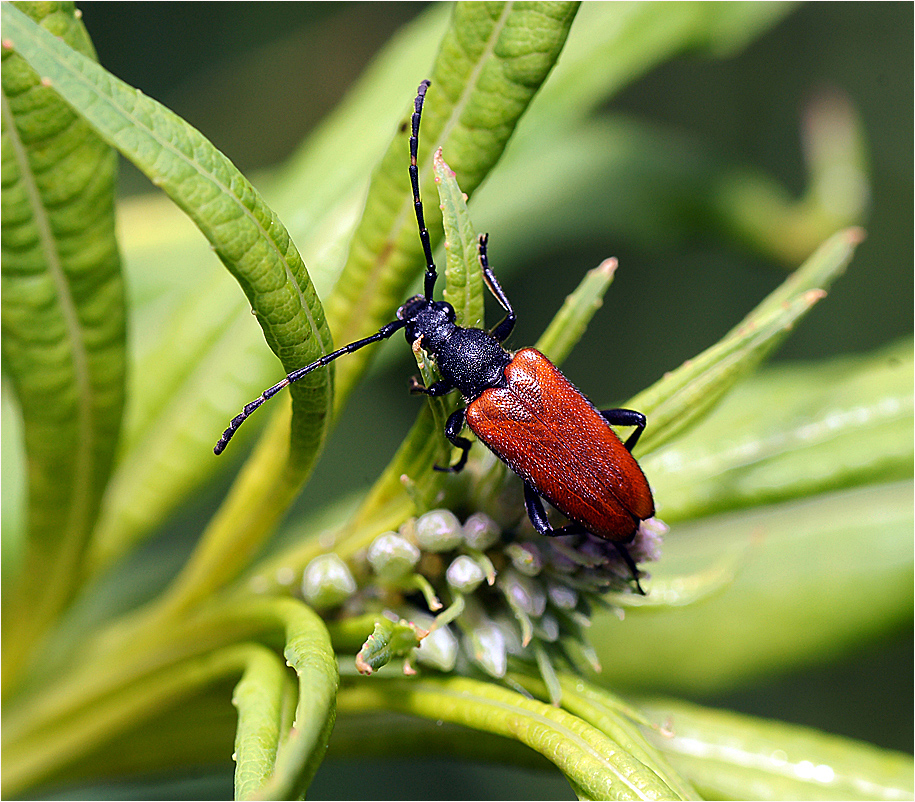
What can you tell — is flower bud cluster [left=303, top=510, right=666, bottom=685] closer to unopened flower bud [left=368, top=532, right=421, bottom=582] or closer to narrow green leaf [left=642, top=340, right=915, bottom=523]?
unopened flower bud [left=368, top=532, right=421, bottom=582]

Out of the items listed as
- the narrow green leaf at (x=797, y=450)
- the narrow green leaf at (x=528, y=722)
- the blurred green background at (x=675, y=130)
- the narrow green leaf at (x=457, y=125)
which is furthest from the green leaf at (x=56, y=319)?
the blurred green background at (x=675, y=130)

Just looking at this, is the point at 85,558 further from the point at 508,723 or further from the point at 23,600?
the point at 508,723

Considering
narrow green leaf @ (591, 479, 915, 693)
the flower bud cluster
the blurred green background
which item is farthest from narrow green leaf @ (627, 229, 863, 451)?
the blurred green background

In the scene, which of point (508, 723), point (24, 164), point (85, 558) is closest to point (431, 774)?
point (85, 558)

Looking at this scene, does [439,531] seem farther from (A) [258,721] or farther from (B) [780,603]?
(B) [780,603]

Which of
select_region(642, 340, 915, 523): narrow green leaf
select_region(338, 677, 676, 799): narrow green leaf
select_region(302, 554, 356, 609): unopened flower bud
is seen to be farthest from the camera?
select_region(642, 340, 915, 523): narrow green leaf

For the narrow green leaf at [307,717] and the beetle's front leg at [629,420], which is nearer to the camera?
the narrow green leaf at [307,717]

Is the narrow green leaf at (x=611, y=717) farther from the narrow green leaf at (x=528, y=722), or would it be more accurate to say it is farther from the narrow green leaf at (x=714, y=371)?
the narrow green leaf at (x=714, y=371)
